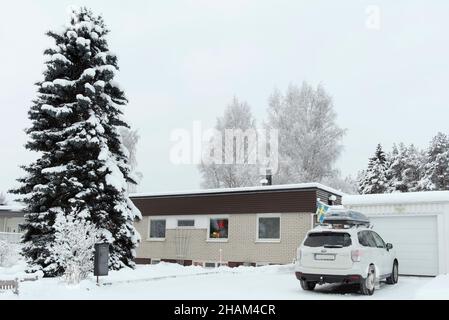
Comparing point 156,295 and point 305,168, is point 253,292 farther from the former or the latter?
point 305,168

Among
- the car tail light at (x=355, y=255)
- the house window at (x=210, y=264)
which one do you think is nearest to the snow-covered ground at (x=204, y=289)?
the car tail light at (x=355, y=255)

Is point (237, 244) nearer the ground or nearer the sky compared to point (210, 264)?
nearer the sky

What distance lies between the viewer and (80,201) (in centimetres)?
1817

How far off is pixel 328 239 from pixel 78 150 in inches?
401

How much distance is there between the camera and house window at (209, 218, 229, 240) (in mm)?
27250

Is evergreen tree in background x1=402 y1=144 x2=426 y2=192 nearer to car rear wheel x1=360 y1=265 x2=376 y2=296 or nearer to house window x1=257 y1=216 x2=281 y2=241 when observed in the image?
house window x1=257 y1=216 x2=281 y2=241

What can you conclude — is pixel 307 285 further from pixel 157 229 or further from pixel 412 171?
pixel 412 171

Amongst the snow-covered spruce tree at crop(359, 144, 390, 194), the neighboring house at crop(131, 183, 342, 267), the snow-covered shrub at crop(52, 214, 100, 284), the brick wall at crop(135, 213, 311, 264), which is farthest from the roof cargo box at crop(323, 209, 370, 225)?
the snow-covered spruce tree at crop(359, 144, 390, 194)

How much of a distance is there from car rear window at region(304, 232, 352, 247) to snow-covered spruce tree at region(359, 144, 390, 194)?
150 feet

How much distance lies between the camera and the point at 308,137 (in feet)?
138

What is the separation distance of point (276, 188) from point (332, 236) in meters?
12.3

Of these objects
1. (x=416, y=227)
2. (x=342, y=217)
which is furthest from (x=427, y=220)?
(x=342, y=217)
